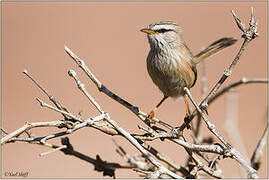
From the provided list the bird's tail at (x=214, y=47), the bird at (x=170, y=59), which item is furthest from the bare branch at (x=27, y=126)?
the bird's tail at (x=214, y=47)

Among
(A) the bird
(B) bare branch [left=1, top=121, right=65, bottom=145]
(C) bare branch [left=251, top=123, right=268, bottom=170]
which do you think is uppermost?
(A) the bird

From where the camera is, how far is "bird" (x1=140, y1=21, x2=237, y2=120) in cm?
372

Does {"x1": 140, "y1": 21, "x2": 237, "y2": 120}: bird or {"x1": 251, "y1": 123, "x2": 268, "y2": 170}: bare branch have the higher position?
{"x1": 140, "y1": 21, "x2": 237, "y2": 120}: bird

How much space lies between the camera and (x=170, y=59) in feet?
12.5

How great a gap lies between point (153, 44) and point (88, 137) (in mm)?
2734

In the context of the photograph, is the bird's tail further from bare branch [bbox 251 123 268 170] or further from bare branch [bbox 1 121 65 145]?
bare branch [bbox 1 121 65 145]

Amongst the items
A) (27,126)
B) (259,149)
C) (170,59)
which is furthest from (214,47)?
(27,126)

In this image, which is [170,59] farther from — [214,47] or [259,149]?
[259,149]

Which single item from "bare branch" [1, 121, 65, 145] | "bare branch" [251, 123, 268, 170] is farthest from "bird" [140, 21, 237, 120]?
"bare branch" [1, 121, 65, 145]

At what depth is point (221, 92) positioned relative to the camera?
235 cm

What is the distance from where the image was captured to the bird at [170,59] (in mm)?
3721

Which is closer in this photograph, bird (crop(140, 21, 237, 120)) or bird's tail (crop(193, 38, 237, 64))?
bird (crop(140, 21, 237, 120))

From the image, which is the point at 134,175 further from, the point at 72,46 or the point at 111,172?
the point at 72,46

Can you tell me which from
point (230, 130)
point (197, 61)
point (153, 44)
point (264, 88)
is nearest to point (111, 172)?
point (230, 130)
